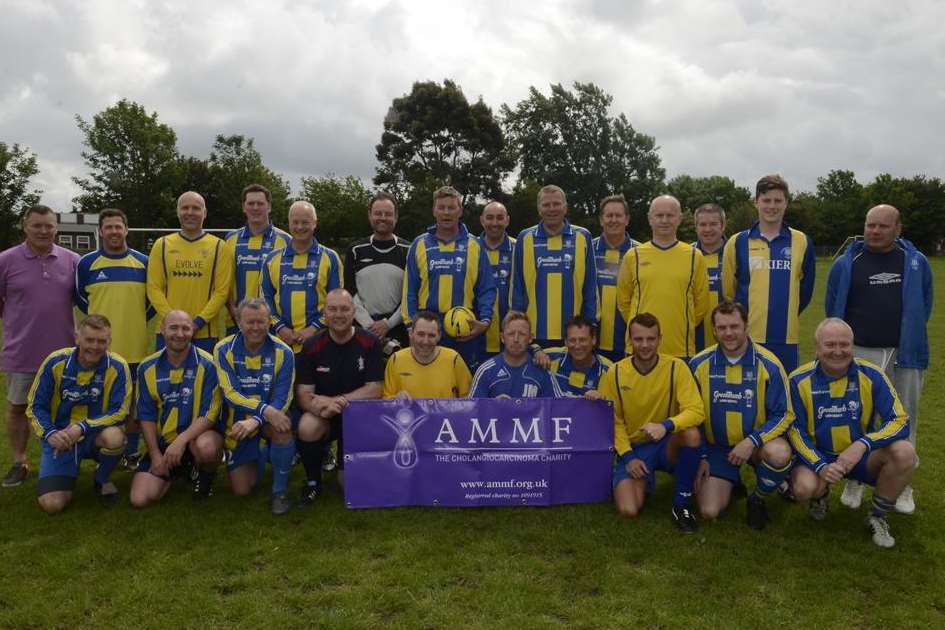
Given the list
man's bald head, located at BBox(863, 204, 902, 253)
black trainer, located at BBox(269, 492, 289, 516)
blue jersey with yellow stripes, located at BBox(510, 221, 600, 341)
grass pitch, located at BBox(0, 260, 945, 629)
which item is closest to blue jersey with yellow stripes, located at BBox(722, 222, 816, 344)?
man's bald head, located at BBox(863, 204, 902, 253)

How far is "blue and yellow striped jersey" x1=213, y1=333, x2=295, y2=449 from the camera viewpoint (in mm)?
4664

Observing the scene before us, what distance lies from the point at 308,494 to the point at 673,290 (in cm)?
291

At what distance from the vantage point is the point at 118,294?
5238 mm

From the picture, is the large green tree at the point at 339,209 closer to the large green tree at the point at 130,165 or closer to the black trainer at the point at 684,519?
the large green tree at the point at 130,165

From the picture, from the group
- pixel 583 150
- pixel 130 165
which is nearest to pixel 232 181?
pixel 130 165

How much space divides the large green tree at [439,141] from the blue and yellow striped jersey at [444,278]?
34530 mm

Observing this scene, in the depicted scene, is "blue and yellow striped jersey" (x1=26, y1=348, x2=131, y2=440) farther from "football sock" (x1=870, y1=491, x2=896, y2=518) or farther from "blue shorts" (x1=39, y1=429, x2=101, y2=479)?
"football sock" (x1=870, y1=491, x2=896, y2=518)

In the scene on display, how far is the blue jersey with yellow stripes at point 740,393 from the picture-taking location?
13.9ft

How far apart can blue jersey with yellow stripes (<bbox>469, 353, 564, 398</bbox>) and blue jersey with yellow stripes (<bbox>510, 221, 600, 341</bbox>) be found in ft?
1.97

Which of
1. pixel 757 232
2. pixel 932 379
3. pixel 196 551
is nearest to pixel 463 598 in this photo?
pixel 196 551

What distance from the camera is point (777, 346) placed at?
486cm

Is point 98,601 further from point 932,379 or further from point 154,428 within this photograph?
point 932,379

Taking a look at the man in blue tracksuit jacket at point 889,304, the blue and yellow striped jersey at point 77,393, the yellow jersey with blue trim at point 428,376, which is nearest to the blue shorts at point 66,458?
the blue and yellow striped jersey at point 77,393

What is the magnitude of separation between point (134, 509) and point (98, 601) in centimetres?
124
